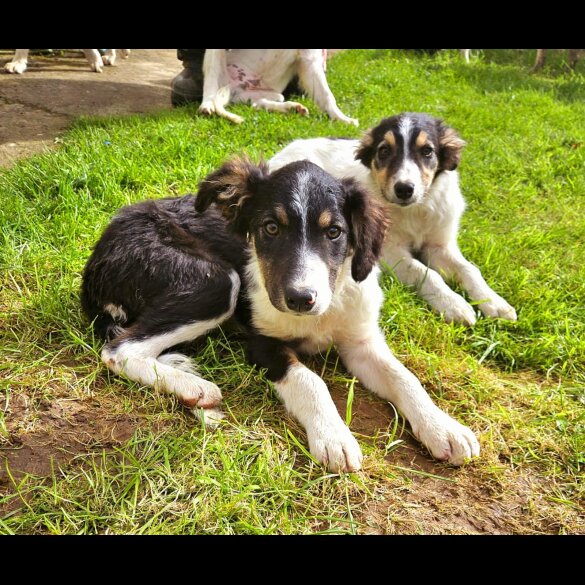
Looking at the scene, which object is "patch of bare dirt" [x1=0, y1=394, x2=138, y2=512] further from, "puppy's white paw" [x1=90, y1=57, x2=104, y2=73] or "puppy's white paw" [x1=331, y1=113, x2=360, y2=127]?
"puppy's white paw" [x1=90, y1=57, x2=104, y2=73]

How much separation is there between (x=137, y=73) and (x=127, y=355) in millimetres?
7509

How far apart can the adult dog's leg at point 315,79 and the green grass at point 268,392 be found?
2322 millimetres

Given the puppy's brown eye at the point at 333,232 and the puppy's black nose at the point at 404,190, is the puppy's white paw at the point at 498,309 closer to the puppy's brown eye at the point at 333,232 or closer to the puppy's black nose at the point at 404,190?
the puppy's black nose at the point at 404,190

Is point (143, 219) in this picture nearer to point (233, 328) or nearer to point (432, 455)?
point (233, 328)

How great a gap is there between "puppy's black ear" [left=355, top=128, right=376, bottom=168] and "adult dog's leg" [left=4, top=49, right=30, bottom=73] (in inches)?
212

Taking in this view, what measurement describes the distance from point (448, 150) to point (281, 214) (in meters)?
2.10

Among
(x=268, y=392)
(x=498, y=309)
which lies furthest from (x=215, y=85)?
(x=268, y=392)

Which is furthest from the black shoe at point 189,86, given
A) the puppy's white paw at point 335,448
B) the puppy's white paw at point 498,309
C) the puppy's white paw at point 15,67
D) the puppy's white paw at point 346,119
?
the puppy's white paw at point 335,448

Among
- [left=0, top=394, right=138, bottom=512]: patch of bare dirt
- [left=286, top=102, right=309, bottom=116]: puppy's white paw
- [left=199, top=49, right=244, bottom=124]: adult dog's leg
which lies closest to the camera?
[left=0, top=394, right=138, bottom=512]: patch of bare dirt

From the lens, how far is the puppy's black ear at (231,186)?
2.98m

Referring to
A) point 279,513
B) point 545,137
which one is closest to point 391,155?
point 279,513

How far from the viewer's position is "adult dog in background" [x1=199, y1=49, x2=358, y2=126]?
7.33 meters

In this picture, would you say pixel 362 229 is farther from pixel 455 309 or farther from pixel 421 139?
pixel 421 139

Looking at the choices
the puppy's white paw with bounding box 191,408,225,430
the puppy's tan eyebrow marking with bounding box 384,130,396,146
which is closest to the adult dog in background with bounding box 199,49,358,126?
the puppy's tan eyebrow marking with bounding box 384,130,396,146
